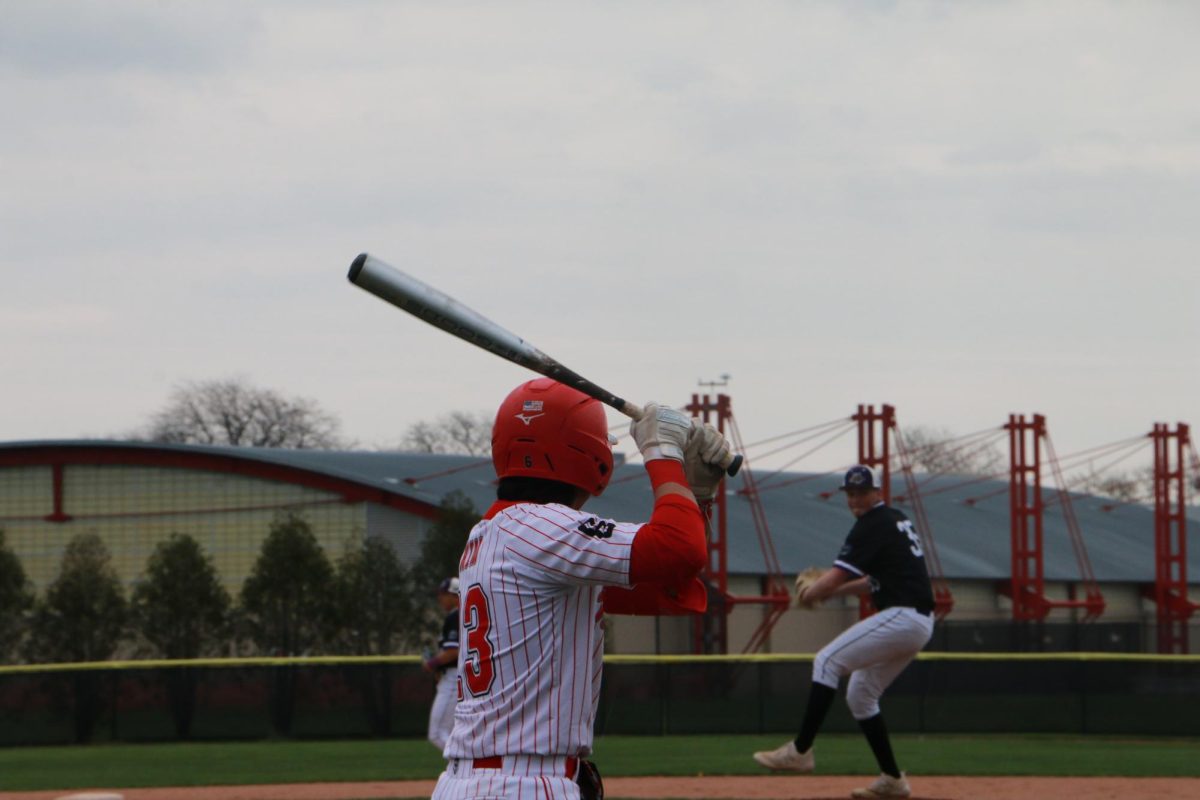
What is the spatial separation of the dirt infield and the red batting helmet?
24.0ft

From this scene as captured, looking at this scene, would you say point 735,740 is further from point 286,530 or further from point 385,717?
point 286,530

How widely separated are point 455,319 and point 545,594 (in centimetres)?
75

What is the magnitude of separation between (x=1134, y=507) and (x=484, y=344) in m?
61.3

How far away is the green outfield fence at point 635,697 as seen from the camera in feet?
69.5

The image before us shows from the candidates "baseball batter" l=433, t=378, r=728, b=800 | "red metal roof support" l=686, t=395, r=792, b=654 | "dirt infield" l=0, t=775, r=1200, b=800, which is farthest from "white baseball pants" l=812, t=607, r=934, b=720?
"red metal roof support" l=686, t=395, r=792, b=654

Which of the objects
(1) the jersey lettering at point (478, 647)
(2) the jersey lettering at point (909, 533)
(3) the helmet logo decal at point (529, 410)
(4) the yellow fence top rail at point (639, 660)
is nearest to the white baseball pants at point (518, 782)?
(1) the jersey lettering at point (478, 647)

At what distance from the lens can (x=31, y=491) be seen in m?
39.1

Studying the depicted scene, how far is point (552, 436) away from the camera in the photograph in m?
4.36

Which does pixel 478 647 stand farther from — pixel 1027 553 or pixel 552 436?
pixel 1027 553

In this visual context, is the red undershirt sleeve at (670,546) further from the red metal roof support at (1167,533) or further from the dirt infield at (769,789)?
the red metal roof support at (1167,533)

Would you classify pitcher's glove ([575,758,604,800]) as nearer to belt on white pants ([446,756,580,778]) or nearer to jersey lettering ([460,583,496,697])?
belt on white pants ([446,756,580,778])

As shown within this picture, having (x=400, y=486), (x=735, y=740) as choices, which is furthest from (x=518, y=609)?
(x=400, y=486)

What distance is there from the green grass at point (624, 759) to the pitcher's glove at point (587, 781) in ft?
32.3

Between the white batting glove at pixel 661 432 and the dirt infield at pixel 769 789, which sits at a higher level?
the white batting glove at pixel 661 432
